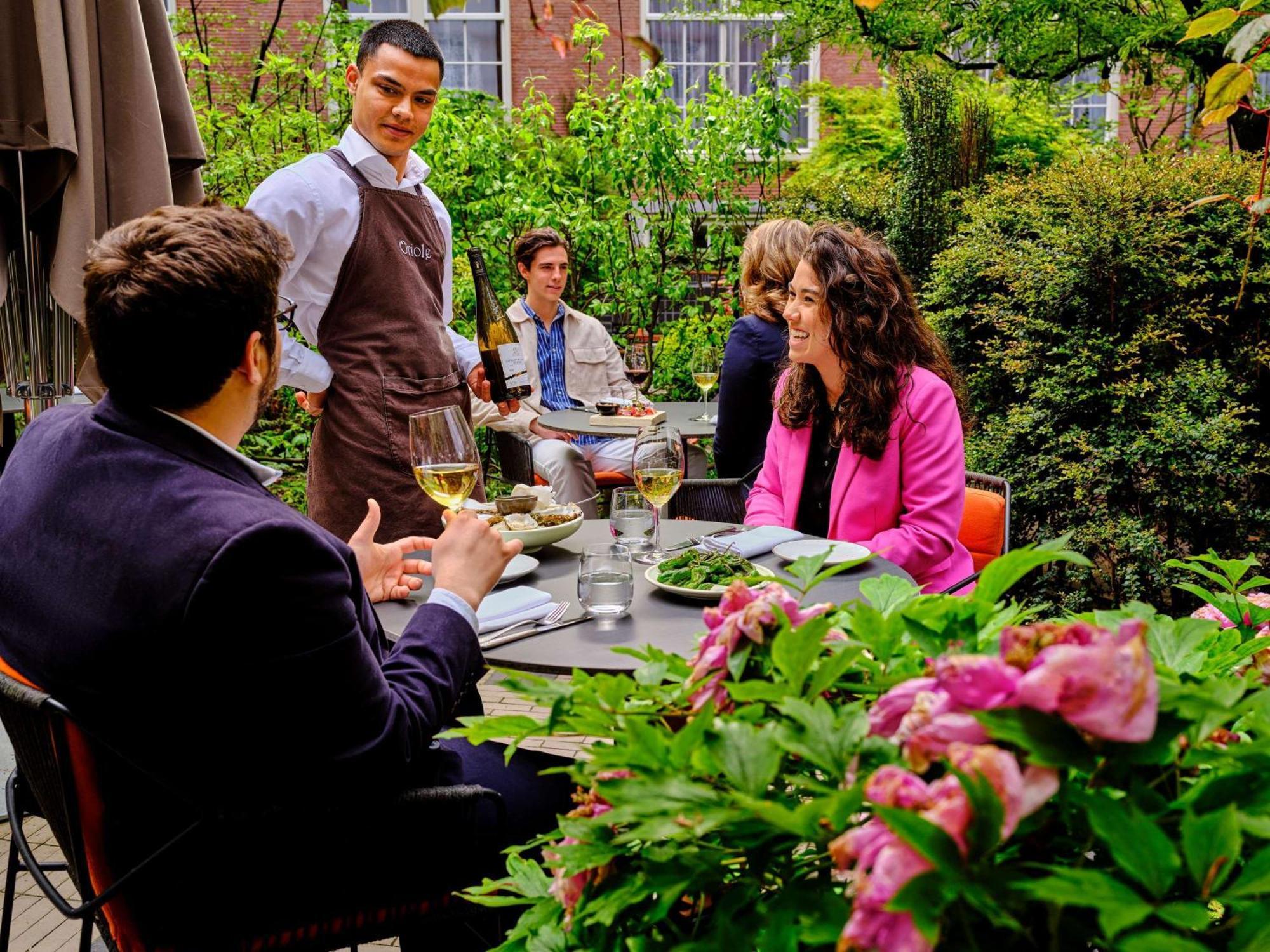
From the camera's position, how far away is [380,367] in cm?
345

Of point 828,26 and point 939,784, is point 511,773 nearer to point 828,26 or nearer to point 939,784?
point 939,784

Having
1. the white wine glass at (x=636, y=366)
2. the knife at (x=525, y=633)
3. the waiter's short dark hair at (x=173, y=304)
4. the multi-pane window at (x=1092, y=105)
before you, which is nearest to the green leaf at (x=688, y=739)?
the waiter's short dark hair at (x=173, y=304)

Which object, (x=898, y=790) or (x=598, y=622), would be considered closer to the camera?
(x=898, y=790)

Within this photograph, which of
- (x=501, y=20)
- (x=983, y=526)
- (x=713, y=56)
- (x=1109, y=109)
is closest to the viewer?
(x=983, y=526)

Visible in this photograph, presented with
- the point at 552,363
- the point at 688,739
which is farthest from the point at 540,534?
the point at 552,363

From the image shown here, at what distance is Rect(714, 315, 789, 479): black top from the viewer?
14.1 feet

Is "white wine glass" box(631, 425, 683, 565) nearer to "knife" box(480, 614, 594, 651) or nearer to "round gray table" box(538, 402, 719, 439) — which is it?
"knife" box(480, 614, 594, 651)

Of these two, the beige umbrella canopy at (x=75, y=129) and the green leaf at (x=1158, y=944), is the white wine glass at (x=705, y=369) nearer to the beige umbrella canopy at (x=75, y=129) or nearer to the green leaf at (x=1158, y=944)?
the beige umbrella canopy at (x=75, y=129)

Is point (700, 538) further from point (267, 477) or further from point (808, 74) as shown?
point (808, 74)

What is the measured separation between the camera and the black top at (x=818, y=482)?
132 inches

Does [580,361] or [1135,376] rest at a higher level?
[1135,376]

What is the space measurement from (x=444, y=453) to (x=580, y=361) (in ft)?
14.0

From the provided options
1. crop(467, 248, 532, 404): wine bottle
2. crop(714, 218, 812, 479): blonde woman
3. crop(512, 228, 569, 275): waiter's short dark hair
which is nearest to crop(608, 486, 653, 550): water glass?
crop(467, 248, 532, 404): wine bottle

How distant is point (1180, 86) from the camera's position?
827 cm
